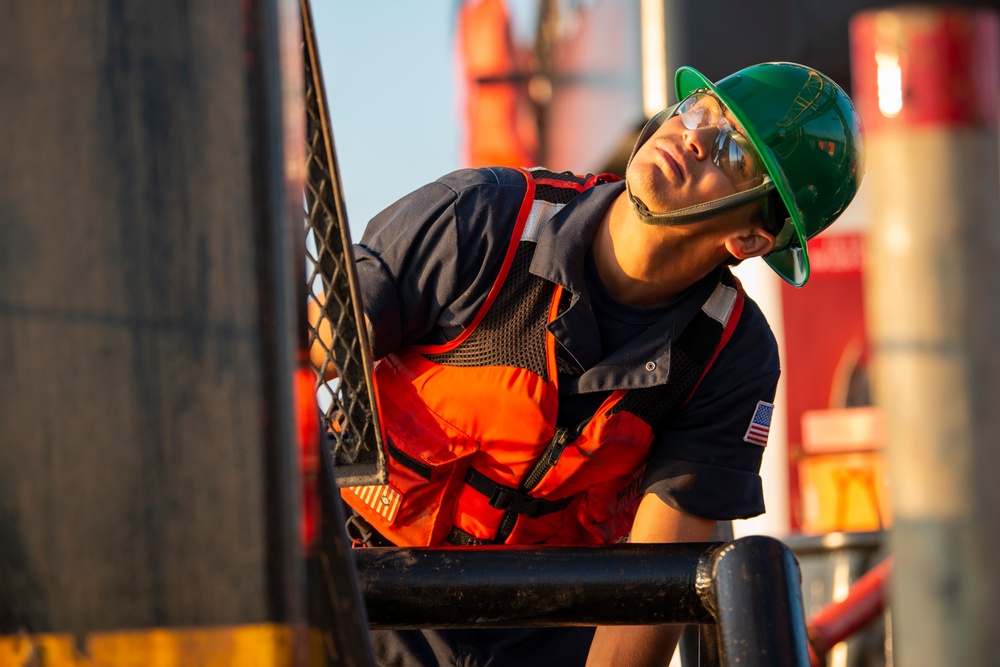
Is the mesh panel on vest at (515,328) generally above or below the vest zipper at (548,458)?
above

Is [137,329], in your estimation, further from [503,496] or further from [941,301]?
[941,301]

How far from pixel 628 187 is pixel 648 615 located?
112 centimetres

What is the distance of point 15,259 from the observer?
2.73ft

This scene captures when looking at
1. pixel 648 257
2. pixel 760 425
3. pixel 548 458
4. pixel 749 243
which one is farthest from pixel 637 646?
pixel 749 243

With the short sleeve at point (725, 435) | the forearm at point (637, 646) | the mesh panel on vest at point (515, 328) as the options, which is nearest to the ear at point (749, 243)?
the short sleeve at point (725, 435)

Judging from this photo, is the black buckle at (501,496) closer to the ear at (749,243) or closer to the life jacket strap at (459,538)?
the life jacket strap at (459,538)

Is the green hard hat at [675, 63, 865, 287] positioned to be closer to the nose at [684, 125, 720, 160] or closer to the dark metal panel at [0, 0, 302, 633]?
the nose at [684, 125, 720, 160]

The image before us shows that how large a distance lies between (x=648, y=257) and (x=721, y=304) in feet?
0.55

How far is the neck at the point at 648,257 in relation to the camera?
256 centimetres

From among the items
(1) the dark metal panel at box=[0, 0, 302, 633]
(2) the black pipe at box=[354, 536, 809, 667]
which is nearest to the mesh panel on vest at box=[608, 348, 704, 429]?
(2) the black pipe at box=[354, 536, 809, 667]

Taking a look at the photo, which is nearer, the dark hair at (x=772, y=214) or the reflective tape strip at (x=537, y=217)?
the reflective tape strip at (x=537, y=217)

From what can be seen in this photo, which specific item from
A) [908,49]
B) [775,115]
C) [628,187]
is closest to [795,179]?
[775,115]

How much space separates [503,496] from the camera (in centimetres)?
263

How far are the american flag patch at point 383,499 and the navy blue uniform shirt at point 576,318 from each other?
0.29m
